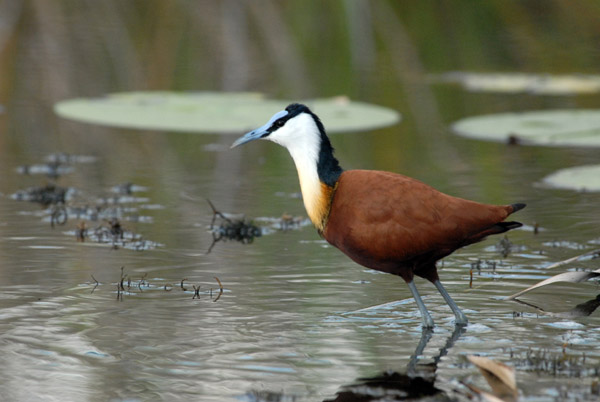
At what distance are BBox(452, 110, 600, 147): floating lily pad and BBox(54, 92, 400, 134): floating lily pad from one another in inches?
35.1

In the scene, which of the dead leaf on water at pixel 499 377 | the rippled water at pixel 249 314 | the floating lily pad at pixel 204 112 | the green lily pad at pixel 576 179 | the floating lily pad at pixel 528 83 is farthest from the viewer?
the floating lily pad at pixel 528 83

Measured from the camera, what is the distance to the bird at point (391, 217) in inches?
231

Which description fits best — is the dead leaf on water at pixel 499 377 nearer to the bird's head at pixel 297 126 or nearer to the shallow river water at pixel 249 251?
the shallow river water at pixel 249 251

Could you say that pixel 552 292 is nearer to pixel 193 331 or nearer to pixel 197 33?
pixel 193 331

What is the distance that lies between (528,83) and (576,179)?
5101 millimetres

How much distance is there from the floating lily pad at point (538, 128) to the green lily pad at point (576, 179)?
1.14m

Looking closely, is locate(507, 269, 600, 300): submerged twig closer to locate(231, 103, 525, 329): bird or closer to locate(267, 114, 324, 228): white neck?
locate(231, 103, 525, 329): bird

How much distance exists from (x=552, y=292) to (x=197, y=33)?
37.0 feet

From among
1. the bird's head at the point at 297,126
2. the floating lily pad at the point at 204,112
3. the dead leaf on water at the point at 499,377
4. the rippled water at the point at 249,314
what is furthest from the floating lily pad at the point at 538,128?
the dead leaf on water at the point at 499,377

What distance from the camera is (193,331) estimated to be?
223 inches

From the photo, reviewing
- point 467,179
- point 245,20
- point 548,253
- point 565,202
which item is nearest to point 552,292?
point 548,253

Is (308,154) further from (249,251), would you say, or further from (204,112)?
(204,112)

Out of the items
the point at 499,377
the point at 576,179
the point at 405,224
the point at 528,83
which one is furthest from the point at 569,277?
the point at 528,83

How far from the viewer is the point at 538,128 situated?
436 inches
